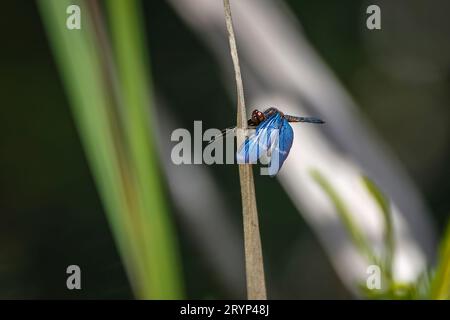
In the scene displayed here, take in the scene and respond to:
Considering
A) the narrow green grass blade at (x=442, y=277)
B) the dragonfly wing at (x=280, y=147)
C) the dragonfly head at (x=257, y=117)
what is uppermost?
the dragonfly head at (x=257, y=117)

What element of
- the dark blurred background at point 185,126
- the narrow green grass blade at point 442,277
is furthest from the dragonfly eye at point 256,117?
the dark blurred background at point 185,126

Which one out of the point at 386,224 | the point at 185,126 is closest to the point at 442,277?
the point at 386,224

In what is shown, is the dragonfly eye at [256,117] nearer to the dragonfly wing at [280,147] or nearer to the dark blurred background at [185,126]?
the dragonfly wing at [280,147]

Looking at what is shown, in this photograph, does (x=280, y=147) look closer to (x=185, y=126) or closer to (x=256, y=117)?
(x=256, y=117)

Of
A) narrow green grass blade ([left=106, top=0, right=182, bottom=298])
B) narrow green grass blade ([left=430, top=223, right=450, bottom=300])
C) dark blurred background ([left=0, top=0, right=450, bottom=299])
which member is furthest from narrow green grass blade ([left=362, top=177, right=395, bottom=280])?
dark blurred background ([left=0, top=0, right=450, bottom=299])

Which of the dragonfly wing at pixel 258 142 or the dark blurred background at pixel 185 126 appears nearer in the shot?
the dragonfly wing at pixel 258 142

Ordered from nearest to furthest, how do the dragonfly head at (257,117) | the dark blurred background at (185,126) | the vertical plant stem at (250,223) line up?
the vertical plant stem at (250,223), the dragonfly head at (257,117), the dark blurred background at (185,126)
